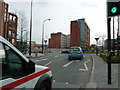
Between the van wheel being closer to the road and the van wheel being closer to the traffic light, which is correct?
the road

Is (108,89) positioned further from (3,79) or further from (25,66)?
(3,79)

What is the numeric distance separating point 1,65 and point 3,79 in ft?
1.60

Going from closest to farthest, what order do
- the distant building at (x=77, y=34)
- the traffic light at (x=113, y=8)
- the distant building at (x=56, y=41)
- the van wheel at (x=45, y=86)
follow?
the van wheel at (x=45, y=86)
the traffic light at (x=113, y=8)
the distant building at (x=77, y=34)
the distant building at (x=56, y=41)

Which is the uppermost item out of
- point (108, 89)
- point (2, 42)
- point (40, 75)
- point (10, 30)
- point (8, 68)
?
point (10, 30)

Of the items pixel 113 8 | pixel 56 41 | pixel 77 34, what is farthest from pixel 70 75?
pixel 56 41

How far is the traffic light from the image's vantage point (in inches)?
181

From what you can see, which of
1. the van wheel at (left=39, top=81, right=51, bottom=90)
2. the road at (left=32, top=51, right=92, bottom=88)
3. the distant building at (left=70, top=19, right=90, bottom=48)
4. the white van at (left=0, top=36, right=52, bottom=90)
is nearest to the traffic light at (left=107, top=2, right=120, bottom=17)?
the road at (left=32, top=51, right=92, bottom=88)

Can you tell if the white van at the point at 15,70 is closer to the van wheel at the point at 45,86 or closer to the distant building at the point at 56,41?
the van wheel at the point at 45,86

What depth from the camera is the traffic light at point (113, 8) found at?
459 centimetres

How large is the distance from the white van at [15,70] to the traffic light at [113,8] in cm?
393

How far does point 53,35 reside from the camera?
11669 cm

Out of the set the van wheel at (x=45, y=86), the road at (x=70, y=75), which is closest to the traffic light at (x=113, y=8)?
the road at (x=70, y=75)

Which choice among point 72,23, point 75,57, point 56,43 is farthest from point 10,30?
point 56,43

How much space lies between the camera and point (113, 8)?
15.4 feet
